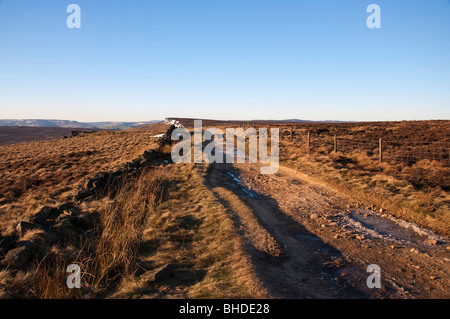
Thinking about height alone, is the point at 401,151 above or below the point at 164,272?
above

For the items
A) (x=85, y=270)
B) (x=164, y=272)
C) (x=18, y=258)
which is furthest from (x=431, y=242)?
(x=18, y=258)

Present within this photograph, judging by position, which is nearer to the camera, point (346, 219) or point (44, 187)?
point (346, 219)

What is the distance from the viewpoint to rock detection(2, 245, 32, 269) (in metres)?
4.37

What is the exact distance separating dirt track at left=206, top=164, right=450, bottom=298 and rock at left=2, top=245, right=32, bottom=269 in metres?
4.12

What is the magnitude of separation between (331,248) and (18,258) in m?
5.97

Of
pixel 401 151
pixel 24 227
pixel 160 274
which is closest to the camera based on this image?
pixel 160 274

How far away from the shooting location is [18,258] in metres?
4.44

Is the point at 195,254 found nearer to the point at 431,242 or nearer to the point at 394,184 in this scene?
the point at 431,242
